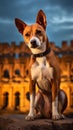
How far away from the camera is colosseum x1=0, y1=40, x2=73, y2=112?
6066 centimetres

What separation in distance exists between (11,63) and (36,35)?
188 feet

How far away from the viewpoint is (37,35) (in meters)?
9.55

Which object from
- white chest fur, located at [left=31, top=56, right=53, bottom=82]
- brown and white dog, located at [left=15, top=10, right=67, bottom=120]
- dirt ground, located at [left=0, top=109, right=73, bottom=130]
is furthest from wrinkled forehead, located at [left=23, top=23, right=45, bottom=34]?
dirt ground, located at [left=0, top=109, right=73, bottom=130]

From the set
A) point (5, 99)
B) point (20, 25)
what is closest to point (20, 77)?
point (5, 99)

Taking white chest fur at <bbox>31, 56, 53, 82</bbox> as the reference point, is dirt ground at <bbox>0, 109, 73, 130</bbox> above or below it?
below

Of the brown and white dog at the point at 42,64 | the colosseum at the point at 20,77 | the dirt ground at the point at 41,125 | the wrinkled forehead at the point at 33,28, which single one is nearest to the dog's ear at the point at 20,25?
the brown and white dog at the point at 42,64

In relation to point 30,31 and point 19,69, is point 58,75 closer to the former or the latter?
point 30,31

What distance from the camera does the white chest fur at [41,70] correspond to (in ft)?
31.9

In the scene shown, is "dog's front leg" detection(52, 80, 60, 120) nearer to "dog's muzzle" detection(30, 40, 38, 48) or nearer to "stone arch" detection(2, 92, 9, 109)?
"dog's muzzle" detection(30, 40, 38, 48)

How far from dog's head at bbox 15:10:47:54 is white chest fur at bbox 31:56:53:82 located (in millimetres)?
272

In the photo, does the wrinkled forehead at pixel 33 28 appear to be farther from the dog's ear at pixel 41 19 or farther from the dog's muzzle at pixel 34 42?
the dog's muzzle at pixel 34 42

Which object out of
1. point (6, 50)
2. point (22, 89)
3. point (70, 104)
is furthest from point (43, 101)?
point (6, 50)

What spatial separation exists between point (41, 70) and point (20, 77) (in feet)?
180

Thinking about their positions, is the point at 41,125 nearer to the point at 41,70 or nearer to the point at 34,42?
the point at 41,70
